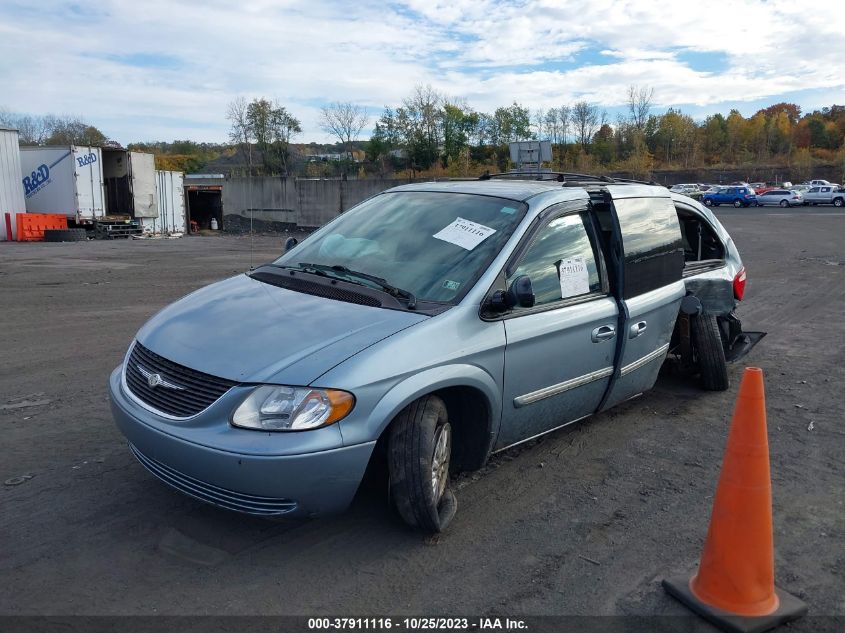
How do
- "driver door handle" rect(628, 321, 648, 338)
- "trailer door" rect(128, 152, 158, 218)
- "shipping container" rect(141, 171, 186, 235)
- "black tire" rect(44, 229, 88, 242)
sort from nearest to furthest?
"driver door handle" rect(628, 321, 648, 338) < "black tire" rect(44, 229, 88, 242) < "trailer door" rect(128, 152, 158, 218) < "shipping container" rect(141, 171, 186, 235)

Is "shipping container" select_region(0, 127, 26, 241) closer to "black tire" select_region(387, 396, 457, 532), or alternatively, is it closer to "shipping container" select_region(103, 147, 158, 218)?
"shipping container" select_region(103, 147, 158, 218)

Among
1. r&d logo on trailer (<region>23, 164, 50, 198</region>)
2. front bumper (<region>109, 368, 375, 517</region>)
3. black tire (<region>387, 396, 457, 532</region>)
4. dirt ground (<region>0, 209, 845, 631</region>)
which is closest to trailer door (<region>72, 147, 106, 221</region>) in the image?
r&d logo on trailer (<region>23, 164, 50, 198</region>)

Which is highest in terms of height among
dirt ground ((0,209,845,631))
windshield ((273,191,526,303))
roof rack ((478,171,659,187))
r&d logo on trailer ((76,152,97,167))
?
r&d logo on trailer ((76,152,97,167))

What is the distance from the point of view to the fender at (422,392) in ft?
10.2

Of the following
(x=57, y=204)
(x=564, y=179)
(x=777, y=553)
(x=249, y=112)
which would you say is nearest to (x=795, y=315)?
(x=564, y=179)

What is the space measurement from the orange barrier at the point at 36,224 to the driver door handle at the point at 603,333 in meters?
25.6

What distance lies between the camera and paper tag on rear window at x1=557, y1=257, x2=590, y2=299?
13.9 feet

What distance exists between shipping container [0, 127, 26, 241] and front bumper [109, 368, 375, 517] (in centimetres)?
2608

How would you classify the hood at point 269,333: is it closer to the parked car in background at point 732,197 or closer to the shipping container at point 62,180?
the shipping container at point 62,180

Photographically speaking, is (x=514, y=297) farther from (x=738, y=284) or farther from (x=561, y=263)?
(x=738, y=284)

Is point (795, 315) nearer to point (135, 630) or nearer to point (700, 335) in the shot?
point (700, 335)

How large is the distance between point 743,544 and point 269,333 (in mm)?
2320

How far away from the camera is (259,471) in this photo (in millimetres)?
2971

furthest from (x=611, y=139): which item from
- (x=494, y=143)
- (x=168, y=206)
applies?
(x=168, y=206)
